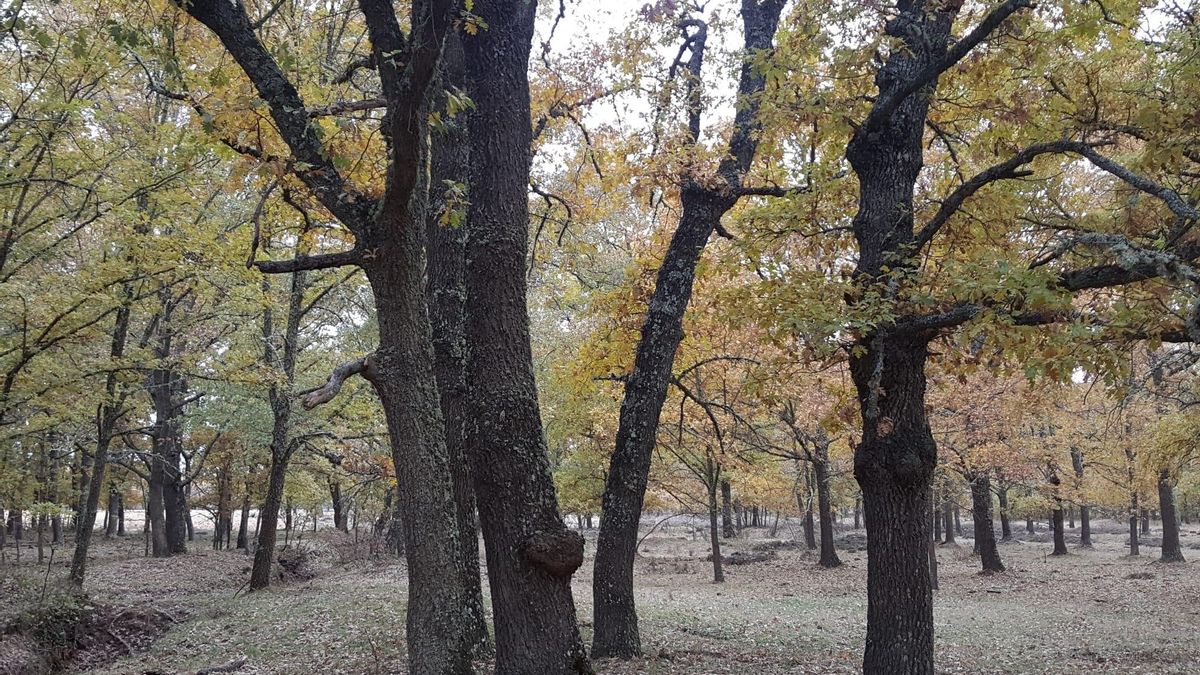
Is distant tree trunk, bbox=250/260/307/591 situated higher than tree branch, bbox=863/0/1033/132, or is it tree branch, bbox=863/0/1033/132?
tree branch, bbox=863/0/1033/132

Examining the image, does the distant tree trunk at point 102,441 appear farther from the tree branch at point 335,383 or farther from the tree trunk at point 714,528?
the tree trunk at point 714,528

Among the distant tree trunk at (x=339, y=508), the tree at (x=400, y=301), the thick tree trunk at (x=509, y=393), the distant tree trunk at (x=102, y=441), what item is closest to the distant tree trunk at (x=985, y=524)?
the thick tree trunk at (x=509, y=393)

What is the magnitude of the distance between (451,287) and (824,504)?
19561mm

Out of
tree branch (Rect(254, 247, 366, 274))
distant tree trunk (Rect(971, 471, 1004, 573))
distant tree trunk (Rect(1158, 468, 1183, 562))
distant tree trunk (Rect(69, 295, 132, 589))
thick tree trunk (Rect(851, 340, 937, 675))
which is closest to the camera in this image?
tree branch (Rect(254, 247, 366, 274))

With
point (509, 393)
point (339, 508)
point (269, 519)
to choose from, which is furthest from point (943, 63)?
point (339, 508)

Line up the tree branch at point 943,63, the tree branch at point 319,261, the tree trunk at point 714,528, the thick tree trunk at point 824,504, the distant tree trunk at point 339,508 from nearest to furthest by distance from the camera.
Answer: the tree branch at point 319,261 → the tree branch at point 943,63 → the tree trunk at point 714,528 → the thick tree trunk at point 824,504 → the distant tree trunk at point 339,508

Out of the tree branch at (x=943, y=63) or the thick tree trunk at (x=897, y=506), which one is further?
the thick tree trunk at (x=897, y=506)

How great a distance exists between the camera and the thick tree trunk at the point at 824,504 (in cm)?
2142

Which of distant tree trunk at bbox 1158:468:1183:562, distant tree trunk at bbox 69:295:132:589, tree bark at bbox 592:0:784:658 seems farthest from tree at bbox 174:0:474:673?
distant tree trunk at bbox 1158:468:1183:562

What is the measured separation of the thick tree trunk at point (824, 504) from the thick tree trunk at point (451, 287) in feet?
54.9

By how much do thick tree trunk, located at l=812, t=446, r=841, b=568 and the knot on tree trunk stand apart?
1730cm

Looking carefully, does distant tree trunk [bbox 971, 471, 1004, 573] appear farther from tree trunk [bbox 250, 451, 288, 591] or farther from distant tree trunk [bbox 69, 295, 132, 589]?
distant tree trunk [bbox 69, 295, 132, 589]

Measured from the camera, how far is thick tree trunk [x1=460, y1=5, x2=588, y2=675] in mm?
4449

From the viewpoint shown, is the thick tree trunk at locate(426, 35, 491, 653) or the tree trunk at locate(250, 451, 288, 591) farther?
the tree trunk at locate(250, 451, 288, 591)
